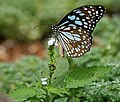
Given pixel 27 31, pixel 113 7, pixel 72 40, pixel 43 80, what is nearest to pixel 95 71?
pixel 43 80

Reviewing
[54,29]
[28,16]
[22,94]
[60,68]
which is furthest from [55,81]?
[28,16]

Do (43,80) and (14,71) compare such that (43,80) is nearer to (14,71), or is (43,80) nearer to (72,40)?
(72,40)

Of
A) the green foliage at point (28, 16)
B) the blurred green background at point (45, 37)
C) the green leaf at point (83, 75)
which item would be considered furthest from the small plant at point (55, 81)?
the green foliage at point (28, 16)

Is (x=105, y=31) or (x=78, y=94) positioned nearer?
(x=78, y=94)

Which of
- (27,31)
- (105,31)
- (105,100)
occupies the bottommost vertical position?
(105,100)

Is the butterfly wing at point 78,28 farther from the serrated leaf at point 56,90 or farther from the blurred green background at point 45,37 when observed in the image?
the serrated leaf at point 56,90

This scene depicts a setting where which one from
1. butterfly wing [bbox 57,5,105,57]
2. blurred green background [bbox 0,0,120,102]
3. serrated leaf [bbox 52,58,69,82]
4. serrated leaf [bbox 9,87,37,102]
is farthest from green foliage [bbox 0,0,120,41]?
serrated leaf [bbox 9,87,37,102]

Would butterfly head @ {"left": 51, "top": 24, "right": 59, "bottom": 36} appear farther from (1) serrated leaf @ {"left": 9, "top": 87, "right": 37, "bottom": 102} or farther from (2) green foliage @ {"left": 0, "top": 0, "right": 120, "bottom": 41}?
(2) green foliage @ {"left": 0, "top": 0, "right": 120, "bottom": 41}

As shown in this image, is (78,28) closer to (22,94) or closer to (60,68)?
(60,68)
